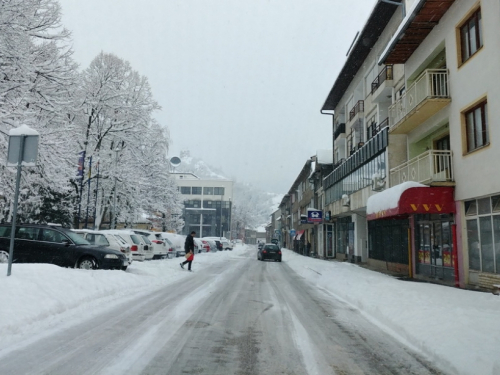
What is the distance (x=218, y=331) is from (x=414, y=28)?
46.9 feet

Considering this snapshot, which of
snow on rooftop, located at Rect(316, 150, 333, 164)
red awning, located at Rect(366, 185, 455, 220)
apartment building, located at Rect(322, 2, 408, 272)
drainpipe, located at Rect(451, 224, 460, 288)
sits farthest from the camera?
snow on rooftop, located at Rect(316, 150, 333, 164)

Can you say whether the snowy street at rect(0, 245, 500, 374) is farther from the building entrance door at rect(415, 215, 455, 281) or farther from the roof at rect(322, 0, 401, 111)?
the roof at rect(322, 0, 401, 111)

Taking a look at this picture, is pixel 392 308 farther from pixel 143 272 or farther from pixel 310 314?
pixel 143 272

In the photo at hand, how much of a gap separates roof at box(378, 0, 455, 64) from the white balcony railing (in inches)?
68.4

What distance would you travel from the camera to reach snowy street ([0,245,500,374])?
4781mm

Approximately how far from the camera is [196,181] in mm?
106875

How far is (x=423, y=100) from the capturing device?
595 inches

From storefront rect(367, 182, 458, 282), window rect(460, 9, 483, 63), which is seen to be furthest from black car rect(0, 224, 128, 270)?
window rect(460, 9, 483, 63)

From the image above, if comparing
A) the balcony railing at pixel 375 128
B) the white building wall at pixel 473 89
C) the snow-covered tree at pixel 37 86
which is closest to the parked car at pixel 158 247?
the snow-covered tree at pixel 37 86

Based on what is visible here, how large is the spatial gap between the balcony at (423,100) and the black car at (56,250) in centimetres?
A: 1196

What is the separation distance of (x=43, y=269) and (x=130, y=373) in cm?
679

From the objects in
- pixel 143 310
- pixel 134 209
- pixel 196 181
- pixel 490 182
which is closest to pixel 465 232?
pixel 490 182

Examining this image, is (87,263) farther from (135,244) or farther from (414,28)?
(414,28)

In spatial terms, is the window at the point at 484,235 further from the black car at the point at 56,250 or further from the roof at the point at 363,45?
the roof at the point at 363,45
